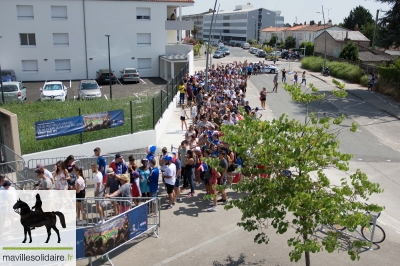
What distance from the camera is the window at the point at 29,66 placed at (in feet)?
120

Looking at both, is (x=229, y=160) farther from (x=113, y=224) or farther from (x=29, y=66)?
(x=29, y=66)

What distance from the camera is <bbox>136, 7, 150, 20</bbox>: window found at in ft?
126

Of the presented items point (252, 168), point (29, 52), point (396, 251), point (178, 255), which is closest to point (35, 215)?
point (178, 255)

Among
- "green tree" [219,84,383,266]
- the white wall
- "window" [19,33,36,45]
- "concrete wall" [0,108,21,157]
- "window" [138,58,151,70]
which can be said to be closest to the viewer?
"green tree" [219,84,383,266]

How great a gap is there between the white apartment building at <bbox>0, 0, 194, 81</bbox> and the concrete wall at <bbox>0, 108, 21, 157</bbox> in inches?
954

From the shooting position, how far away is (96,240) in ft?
25.6

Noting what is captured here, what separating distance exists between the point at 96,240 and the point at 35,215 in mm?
1446

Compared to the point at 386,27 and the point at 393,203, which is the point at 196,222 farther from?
the point at 386,27

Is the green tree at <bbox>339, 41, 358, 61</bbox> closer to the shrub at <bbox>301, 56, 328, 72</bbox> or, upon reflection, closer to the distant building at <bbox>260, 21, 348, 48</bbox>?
the shrub at <bbox>301, 56, 328, 72</bbox>

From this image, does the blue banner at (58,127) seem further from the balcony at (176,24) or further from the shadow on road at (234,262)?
the balcony at (176,24)

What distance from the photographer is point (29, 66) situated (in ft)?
121

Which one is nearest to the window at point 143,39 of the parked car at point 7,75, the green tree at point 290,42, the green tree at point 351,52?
the parked car at point 7,75

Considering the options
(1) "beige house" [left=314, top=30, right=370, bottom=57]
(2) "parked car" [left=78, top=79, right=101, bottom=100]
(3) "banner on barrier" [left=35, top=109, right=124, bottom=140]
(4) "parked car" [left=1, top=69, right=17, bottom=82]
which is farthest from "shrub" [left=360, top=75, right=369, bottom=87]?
(4) "parked car" [left=1, top=69, right=17, bottom=82]

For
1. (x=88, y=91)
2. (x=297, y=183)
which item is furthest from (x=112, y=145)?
(x=88, y=91)
